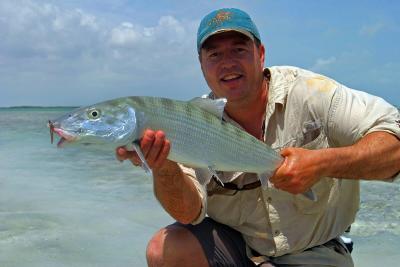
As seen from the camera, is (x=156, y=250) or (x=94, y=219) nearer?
(x=156, y=250)

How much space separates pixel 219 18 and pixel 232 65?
313 millimetres

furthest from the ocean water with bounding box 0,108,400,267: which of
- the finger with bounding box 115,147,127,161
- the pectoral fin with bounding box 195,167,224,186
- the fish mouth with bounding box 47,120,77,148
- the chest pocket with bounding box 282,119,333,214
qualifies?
the fish mouth with bounding box 47,120,77,148

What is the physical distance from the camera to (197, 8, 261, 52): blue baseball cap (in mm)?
3338

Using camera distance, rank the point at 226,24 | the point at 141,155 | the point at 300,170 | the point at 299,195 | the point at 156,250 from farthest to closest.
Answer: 1. the point at 156,250
2. the point at 226,24
3. the point at 299,195
4. the point at 300,170
5. the point at 141,155

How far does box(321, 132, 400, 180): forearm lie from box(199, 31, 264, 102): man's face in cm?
73

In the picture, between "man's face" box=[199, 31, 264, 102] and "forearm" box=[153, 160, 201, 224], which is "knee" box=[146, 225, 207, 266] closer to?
"forearm" box=[153, 160, 201, 224]

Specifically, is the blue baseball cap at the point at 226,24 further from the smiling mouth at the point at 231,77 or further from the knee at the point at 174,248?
the knee at the point at 174,248

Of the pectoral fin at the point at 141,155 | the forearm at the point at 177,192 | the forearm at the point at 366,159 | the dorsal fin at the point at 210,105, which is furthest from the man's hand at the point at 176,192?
the forearm at the point at 366,159

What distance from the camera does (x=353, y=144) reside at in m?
3.12

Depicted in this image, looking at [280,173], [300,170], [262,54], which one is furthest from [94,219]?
[300,170]

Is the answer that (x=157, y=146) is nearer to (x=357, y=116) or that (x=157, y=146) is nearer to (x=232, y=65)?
(x=232, y=65)

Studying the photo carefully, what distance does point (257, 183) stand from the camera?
11.1ft

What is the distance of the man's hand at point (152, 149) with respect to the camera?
2.62 meters

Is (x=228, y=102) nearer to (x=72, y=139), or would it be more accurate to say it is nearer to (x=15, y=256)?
(x=72, y=139)
